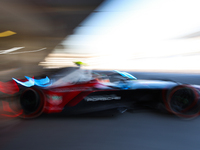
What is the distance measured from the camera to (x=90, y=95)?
251 centimetres

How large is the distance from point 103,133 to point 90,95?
63cm

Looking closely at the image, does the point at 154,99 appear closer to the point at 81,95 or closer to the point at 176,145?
the point at 176,145

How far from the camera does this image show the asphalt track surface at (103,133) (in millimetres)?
1751

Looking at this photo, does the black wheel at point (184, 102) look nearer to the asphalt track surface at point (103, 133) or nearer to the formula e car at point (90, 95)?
the formula e car at point (90, 95)

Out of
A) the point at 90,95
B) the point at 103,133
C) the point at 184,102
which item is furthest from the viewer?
the point at 184,102

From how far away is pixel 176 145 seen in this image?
5.83 ft

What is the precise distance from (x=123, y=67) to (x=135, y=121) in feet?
13.9

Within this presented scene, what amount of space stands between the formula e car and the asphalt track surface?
0.17 metres

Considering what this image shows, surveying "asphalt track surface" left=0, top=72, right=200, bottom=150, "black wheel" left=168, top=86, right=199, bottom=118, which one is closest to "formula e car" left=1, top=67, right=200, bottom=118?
"black wheel" left=168, top=86, right=199, bottom=118

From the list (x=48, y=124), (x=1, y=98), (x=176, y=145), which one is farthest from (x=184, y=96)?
(x=1, y=98)

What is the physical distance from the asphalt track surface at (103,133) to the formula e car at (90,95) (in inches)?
6.5

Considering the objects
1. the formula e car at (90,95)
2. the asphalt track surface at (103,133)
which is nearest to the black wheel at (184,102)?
the formula e car at (90,95)

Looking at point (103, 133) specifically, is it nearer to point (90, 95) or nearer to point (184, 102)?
point (90, 95)

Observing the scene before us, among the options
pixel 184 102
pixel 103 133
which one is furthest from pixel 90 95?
pixel 184 102
